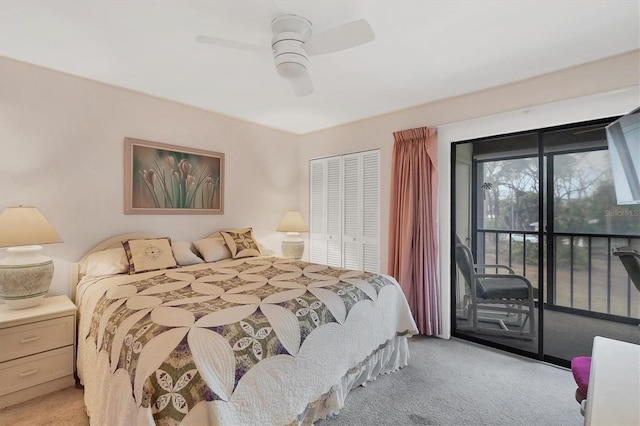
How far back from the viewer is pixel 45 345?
2174mm

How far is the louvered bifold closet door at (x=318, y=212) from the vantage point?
4.48 m

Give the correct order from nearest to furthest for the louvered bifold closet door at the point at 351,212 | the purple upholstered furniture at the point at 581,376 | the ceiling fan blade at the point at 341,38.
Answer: the purple upholstered furniture at the point at 581,376, the ceiling fan blade at the point at 341,38, the louvered bifold closet door at the point at 351,212

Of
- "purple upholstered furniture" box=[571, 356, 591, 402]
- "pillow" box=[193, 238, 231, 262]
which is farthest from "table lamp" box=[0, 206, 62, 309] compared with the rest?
"purple upholstered furniture" box=[571, 356, 591, 402]

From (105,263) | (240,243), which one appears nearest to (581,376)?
(240,243)

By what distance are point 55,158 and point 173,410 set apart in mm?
2593

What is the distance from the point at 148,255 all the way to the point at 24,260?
0.81 meters

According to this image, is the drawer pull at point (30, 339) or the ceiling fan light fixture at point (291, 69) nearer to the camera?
the ceiling fan light fixture at point (291, 69)

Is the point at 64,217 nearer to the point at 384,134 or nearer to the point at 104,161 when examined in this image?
the point at 104,161

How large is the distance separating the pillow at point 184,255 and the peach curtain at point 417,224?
216 centimetres

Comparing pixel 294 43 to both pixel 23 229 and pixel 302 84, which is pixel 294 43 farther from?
pixel 23 229

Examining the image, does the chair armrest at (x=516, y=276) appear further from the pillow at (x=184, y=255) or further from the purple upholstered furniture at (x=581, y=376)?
the pillow at (x=184, y=255)

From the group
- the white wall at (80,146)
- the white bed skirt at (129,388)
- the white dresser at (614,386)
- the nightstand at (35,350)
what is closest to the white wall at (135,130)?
the white wall at (80,146)

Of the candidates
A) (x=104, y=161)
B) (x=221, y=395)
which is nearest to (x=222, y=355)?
(x=221, y=395)

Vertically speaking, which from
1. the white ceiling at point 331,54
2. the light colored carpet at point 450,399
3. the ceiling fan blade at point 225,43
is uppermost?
the white ceiling at point 331,54
